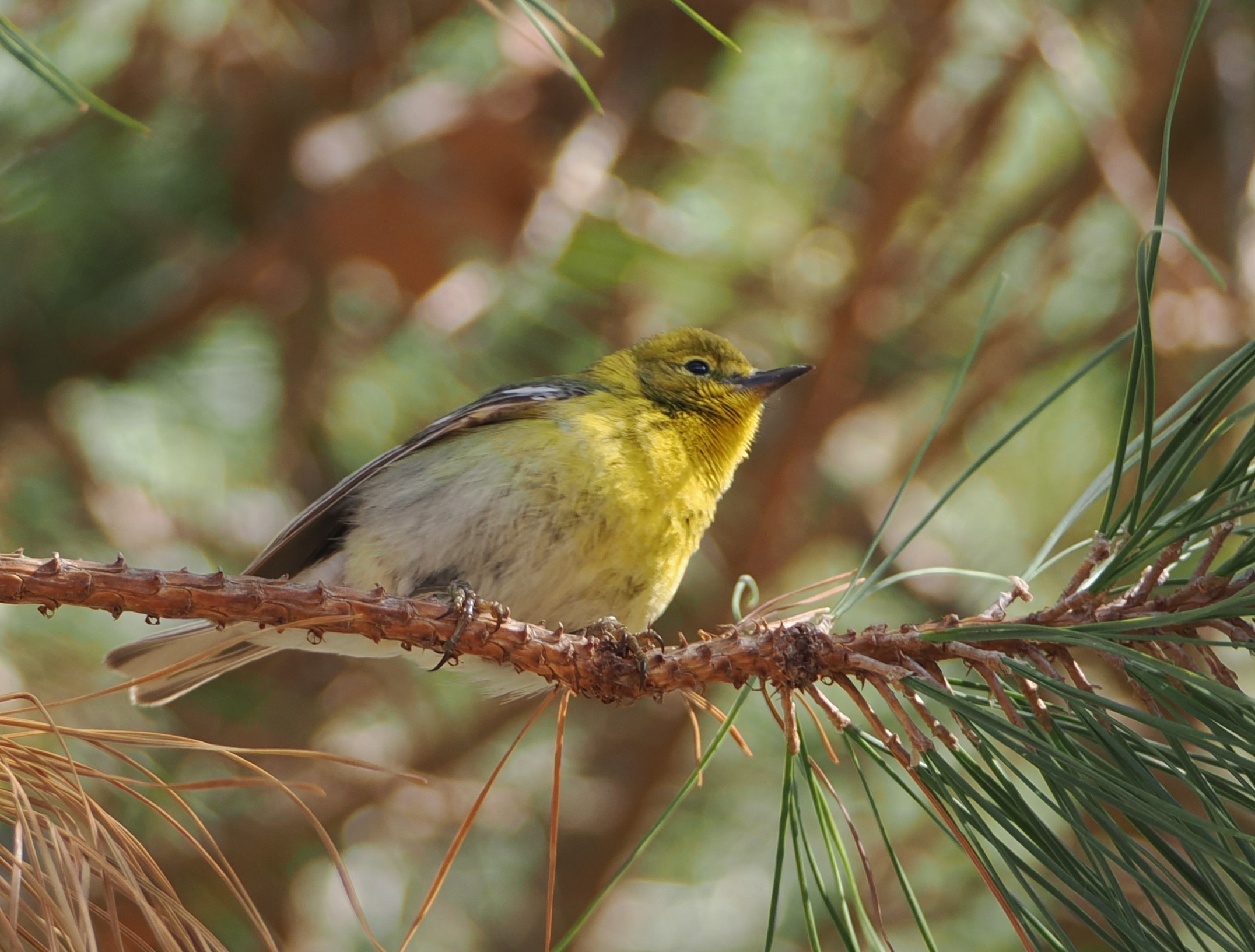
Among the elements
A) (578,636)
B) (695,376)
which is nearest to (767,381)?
(695,376)

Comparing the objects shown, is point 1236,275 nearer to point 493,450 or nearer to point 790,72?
point 790,72

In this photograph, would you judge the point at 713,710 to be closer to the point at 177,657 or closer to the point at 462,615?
the point at 462,615

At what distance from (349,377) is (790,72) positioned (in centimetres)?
210

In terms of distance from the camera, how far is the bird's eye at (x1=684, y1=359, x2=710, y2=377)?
11.9 ft

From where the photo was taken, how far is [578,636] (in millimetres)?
2049

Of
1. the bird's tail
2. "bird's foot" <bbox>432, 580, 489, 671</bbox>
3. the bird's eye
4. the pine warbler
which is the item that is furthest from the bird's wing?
"bird's foot" <bbox>432, 580, 489, 671</bbox>

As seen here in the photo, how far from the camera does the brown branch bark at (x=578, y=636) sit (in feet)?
5.03

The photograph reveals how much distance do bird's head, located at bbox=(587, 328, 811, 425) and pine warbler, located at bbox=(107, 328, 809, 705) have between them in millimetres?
38

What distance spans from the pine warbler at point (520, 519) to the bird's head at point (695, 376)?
1.5 inches

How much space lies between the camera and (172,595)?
66.3 inches

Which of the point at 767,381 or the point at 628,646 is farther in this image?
the point at 767,381

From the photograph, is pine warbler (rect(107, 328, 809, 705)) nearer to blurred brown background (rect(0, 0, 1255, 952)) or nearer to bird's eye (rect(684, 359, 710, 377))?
bird's eye (rect(684, 359, 710, 377))

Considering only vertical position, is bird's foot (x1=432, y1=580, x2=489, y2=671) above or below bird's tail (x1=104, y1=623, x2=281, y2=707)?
below

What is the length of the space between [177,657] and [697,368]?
1737 mm
